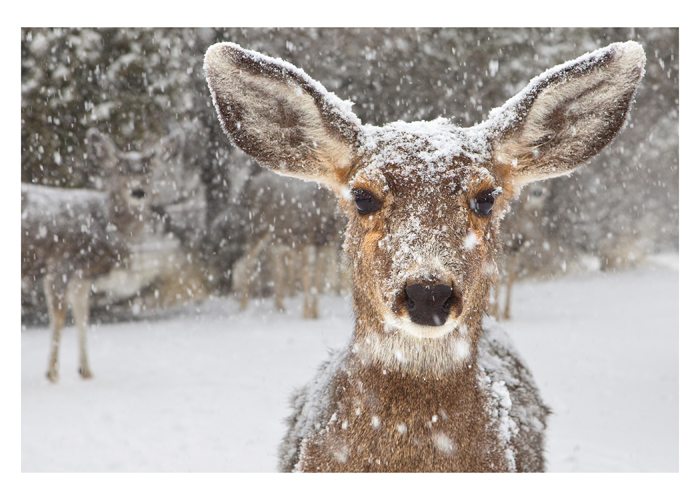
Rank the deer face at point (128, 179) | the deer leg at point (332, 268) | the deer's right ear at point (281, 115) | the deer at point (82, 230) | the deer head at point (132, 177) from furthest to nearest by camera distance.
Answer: the deer leg at point (332, 268), the deer face at point (128, 179), the deer head at point (132, 177), the deer at point (82, 230), the deer's right ear at point (281, 115)

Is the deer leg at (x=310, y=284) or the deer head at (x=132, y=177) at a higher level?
the deer head at (x=132, y=177)

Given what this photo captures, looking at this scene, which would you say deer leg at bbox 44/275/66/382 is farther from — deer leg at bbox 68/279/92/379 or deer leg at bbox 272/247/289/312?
deer leg at bbox 272/247/289/312

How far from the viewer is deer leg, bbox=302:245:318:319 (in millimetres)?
8203

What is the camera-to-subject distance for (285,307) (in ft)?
29.4

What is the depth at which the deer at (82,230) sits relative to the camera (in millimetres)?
6215

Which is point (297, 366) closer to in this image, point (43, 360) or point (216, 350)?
point (216, 350)

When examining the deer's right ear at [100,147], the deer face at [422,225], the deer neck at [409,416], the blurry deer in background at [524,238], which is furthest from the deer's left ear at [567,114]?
the deer's right ear at [100,147]

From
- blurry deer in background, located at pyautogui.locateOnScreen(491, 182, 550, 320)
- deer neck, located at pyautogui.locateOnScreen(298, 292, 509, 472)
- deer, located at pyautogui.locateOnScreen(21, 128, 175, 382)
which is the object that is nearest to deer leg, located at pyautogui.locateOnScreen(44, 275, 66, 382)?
deer, located at pyautogui.locateOnScreen(21, 128, 175, 382)

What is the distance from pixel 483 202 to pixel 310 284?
6.53 metres

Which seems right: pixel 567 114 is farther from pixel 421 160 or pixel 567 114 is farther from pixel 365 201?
pixel 365 201

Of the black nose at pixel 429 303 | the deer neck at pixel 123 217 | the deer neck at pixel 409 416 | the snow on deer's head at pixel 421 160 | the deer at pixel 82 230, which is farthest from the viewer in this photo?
the deer neck at pixel 123 217

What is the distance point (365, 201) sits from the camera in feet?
7.28

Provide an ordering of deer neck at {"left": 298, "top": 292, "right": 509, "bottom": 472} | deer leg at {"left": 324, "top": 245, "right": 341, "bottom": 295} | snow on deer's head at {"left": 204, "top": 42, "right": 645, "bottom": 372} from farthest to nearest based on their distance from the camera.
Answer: deer leg at {"left": 324, "top": 245, "right": 341, "bottom": 295}, deer neck at {"left": 298, "top": 292, "right": 509, "bottom": 472}, snow on deer's head at {"left": 204, "top": 42, "right": 645, "bottom": 372}

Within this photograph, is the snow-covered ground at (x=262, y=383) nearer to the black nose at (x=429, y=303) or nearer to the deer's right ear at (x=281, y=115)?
the deer's right ear at (x=281, y=115)
